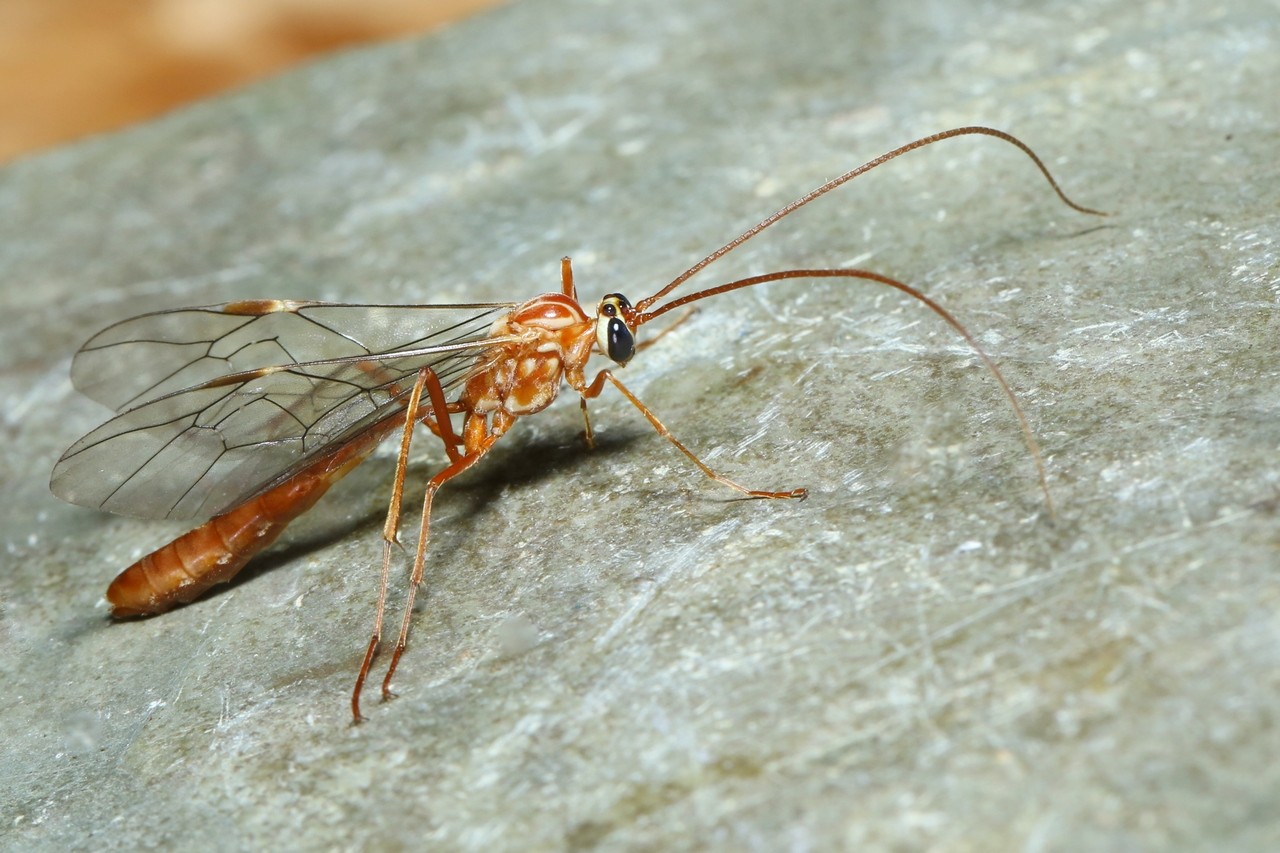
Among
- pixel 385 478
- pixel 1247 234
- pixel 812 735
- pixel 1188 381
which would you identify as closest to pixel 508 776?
pixel 812 735

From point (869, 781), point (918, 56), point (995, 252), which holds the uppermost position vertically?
point (918, 56)

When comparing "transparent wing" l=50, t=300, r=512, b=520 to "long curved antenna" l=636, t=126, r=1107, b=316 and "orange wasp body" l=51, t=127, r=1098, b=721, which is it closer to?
"orange wasp body" l=51, t=127, r=1098, b=721

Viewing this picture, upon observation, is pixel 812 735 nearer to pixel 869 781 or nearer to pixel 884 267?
pixel 869 781

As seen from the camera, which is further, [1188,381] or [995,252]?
[995,252]

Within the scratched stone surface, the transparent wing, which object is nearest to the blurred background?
the scratched stone surface

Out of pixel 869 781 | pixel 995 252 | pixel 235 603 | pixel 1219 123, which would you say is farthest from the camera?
pixel 1219 123

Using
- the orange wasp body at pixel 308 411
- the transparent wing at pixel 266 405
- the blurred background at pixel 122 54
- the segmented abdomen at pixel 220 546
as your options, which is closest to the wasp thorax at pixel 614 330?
the orange wasp body at pixel 308 411

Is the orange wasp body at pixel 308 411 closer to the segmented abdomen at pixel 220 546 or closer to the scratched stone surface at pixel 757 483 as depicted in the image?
the segmented abdomen at pixel 220 546

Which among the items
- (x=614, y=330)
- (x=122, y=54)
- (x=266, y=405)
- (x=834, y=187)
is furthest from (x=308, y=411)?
(x=122, y=54)
